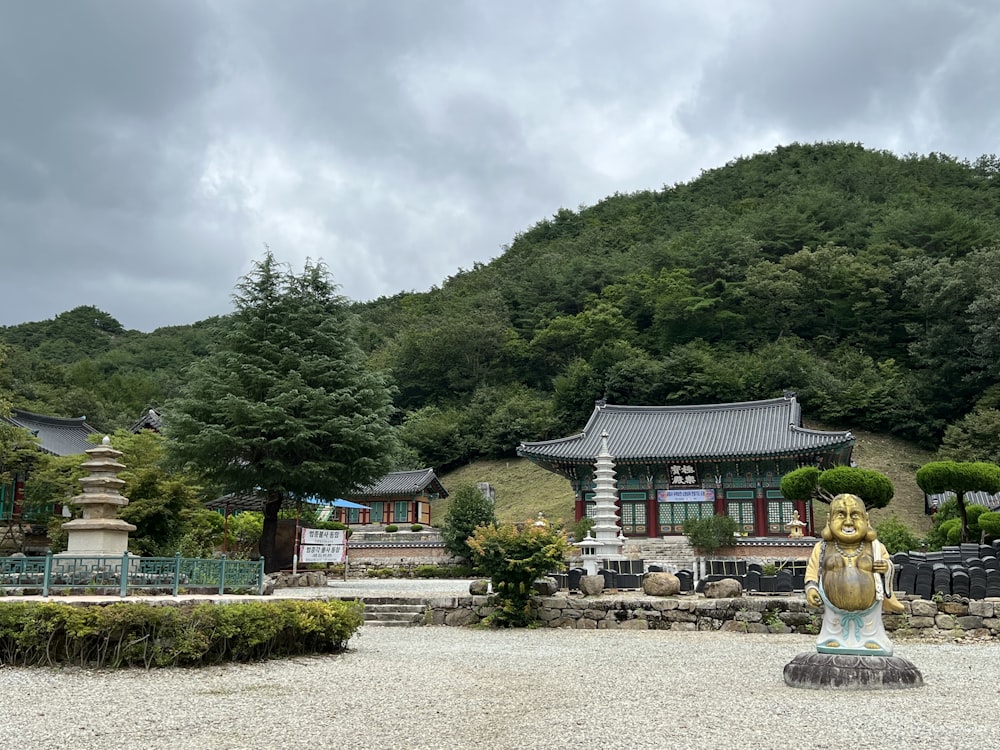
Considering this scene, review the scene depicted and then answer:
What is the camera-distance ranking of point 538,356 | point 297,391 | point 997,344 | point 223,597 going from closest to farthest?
point 223,597 → point 297,391 → point 997,344 → point 538,356

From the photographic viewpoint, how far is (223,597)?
1264 centimetres

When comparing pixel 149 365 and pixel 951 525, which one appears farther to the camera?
pixel 149 365

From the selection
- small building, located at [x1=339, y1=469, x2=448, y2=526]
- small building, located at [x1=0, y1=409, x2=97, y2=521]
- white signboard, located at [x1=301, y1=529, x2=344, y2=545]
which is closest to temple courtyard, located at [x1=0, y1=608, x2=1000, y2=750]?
white signboard, located at [x1=301, y1=529, x2=344, y2=545]

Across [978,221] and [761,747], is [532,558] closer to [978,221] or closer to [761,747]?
[761,747]

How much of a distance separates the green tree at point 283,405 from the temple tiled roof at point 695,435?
13.8 meters

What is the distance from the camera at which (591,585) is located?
49.1 ft

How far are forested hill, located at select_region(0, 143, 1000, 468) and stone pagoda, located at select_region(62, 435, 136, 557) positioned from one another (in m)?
34.6

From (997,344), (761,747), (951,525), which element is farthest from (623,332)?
(761,747)

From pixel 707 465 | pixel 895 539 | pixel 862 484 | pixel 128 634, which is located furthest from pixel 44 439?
pixel 895 539

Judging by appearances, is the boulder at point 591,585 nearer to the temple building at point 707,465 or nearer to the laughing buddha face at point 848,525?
the laughing buddha face at point 848,525

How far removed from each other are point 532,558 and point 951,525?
1607 centimetres

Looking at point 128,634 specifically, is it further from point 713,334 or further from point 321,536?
point 713,334

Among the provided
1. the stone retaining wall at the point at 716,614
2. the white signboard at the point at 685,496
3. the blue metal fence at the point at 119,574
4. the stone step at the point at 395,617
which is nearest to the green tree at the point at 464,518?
the white signboard at the point at 685,496

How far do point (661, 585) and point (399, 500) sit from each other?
29.3 m
